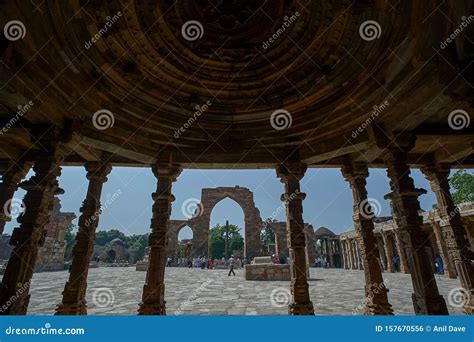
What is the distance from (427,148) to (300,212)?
3.19m

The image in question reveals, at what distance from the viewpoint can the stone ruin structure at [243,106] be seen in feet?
11.1

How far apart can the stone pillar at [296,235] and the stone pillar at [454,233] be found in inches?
132

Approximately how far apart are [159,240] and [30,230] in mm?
1998

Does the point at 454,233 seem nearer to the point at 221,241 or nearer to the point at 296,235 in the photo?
the point at 296,235

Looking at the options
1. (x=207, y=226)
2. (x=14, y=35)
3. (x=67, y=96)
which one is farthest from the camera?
(x=207, y=226)

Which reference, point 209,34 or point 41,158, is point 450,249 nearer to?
point 209,34

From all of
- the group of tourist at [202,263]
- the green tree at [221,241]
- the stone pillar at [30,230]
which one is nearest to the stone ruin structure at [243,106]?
the stone pillar at [30,230]

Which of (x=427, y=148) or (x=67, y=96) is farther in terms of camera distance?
(x=427, y=148)

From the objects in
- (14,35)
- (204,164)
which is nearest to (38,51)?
(14,35)

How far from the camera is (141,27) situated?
409cm

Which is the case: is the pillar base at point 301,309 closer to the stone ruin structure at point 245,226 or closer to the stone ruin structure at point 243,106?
the stone ruin structure at point 243,106

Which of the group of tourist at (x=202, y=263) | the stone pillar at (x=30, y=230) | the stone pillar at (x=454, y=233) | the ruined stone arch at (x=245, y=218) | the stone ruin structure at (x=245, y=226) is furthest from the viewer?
the ruined stone arch at (x=245, y=218)

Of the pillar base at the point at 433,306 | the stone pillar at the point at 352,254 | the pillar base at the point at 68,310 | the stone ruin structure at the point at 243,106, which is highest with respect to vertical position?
the stone ruin structure at the point at 243,106

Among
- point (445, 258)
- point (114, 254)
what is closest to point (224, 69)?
point (445, 258)
